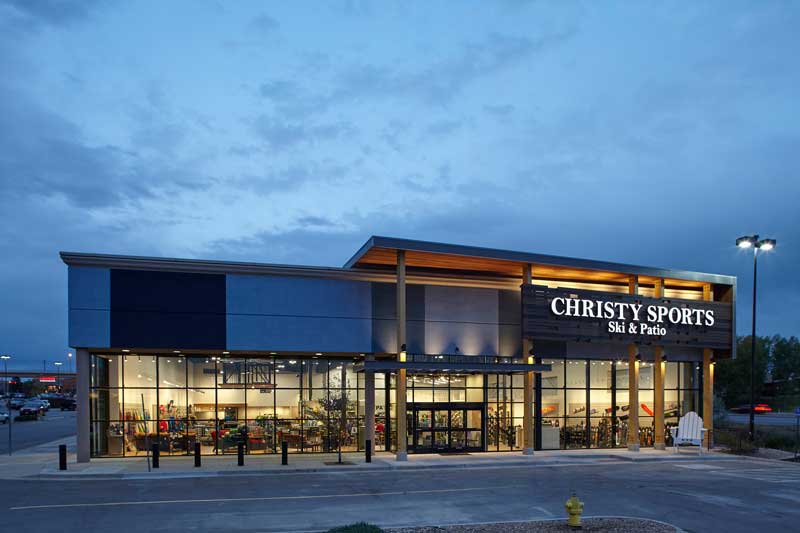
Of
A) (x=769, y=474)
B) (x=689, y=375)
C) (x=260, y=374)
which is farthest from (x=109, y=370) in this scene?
(x=689, y=375)

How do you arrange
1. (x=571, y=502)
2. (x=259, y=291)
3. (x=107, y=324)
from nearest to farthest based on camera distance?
(x=571, y=502) → (x=107, y=324) → (x=259, y=291)

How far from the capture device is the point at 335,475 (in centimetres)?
2334

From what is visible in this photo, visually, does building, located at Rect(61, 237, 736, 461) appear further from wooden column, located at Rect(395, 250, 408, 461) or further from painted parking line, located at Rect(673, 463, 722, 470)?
painted parking line, located at Rect(673, 463, 722, 470)

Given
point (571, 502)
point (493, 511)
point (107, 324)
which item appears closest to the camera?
point (571, 502)

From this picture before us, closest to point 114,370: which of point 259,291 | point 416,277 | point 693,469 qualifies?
point 259,291

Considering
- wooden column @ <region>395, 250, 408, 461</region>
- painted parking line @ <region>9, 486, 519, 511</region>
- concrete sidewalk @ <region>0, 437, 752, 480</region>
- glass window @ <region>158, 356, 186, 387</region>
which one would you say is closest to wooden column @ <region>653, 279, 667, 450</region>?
concrete sidewalk @ <region>0, 437, 752, 480</region>

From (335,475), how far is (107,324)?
10856 millimetres

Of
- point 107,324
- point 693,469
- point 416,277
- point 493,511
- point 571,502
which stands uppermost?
point 416,277

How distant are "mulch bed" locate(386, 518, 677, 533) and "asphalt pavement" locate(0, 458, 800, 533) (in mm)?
881

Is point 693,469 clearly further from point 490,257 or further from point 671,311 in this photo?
point 490,257

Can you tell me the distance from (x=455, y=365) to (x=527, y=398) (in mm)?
4416

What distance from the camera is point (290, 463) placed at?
2583cm

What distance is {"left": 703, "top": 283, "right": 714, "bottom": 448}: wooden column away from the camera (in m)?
33.2

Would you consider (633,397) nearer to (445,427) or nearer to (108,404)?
(445,427)
